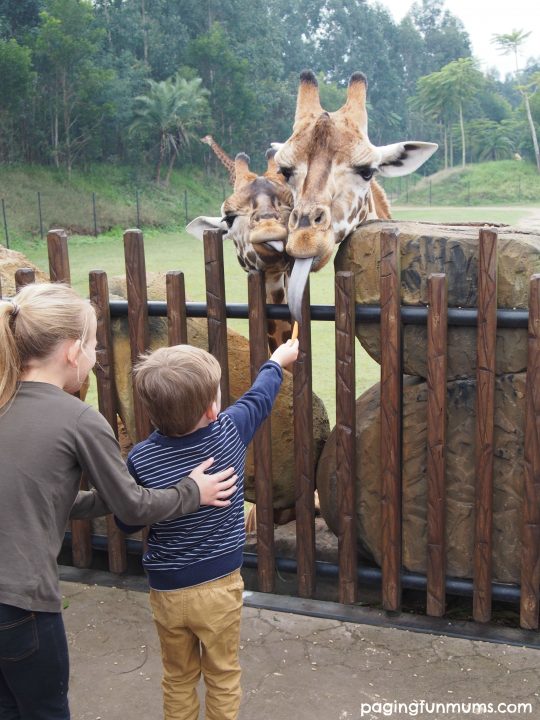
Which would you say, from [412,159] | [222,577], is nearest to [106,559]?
[222,577]

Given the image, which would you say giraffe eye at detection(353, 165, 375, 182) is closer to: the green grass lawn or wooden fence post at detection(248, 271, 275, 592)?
wooden fence post at detection(248, 271, 275, 592)

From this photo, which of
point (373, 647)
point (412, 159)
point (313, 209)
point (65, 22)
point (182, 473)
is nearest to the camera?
point (182, 473)

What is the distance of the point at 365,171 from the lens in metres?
4.07

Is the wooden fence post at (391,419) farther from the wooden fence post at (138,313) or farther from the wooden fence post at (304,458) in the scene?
the wooden fence post at (138,313)

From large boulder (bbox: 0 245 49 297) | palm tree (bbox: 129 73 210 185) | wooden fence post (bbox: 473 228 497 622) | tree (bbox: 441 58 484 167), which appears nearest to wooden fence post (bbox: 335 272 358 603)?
wooden fence post (bbox: 473 228 497 622)

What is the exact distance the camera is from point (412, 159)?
4332 millimetres

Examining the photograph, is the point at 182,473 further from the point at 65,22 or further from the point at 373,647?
the point at 65,22

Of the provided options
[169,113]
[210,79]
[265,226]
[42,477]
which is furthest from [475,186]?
[42,477]

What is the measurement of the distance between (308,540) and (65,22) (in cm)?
4032

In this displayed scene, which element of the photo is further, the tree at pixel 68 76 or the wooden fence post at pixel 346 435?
the tree at pixel 68 76

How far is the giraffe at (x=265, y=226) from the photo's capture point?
4.15 meters

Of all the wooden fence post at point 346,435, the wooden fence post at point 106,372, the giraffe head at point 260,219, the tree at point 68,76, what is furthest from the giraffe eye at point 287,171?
the tree at point 68,76

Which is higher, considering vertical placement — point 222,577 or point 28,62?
point 28,62

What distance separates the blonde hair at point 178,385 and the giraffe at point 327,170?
3.90 feet
